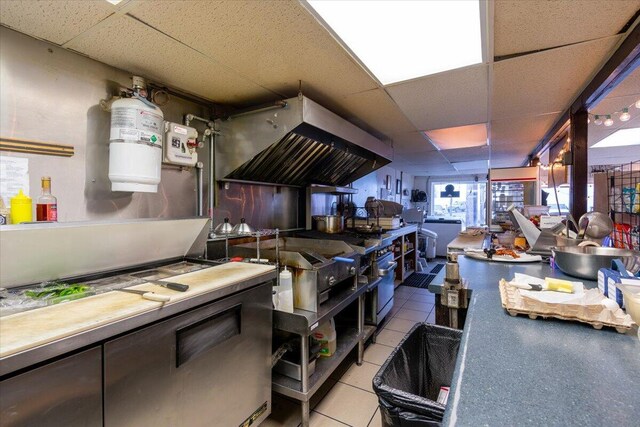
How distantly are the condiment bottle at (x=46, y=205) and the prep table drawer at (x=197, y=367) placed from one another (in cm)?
99

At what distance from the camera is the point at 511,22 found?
158 cm

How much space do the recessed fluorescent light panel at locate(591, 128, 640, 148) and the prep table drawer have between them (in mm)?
5599

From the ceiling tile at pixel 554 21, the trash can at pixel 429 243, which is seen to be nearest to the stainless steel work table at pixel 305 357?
the ceiling tile at pixel 554 21

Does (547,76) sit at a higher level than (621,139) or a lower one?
lower

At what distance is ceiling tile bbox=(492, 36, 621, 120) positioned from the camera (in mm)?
1901

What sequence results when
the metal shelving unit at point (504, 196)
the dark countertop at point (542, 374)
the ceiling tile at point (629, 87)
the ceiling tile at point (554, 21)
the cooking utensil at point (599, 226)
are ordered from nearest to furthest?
1. the dark countertop at point (542, 374)
2. the ceiling tile at point (554, 21)
3. the cooking utensil at point (599, 226)
4. the ceiling tile at point (629, 87)
5. the metal shelving unit at point (504, 196)

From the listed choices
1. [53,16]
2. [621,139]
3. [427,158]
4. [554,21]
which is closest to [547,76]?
[554,21]

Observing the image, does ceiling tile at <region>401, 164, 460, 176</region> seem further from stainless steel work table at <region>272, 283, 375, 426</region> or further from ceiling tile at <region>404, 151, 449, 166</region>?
stainless steel work table at <region>272, 283, 375, 426</region>

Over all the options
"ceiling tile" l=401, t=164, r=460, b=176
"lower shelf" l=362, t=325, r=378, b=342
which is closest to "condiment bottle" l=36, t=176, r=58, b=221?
"lower shelf" l=362, t=325, r=378, b=342

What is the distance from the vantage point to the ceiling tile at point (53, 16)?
1.34 m

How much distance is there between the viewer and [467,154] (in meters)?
5.57

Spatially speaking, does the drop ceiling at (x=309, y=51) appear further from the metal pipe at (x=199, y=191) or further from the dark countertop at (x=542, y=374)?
the dark countertop at (x=542, y=374)

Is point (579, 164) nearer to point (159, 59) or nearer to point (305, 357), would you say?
point (305, 357)

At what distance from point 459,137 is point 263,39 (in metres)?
3.47
